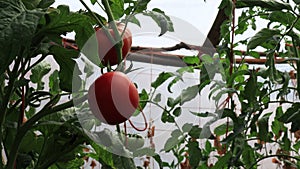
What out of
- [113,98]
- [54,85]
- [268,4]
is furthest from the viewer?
[54,85]

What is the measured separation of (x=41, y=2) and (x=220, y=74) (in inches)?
19.6

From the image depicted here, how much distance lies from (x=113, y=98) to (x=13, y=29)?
0.55 feet

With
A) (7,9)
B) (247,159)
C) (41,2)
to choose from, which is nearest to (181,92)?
(247,159)

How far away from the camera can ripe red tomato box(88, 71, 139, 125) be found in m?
0.62

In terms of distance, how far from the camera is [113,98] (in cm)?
62

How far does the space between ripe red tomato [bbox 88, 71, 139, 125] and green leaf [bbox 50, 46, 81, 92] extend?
118 millimetres

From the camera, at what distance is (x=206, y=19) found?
1.66 meters

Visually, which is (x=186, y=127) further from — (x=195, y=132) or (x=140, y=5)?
(x=140, y=5)

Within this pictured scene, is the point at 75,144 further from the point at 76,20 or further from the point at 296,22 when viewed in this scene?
the point at 296,22

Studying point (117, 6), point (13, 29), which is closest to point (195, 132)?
point (117, 6)

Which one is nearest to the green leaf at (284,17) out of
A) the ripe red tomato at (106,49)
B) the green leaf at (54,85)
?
the ripe red tomato at (106,49)

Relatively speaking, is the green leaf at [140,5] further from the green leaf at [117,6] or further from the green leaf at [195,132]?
the green leaf at [195,132]

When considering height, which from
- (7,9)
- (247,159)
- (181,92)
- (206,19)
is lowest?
(247,159)

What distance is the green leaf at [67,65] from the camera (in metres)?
0.74
